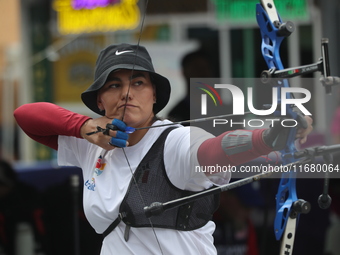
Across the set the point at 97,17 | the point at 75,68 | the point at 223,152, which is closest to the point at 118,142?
the point at 223,152

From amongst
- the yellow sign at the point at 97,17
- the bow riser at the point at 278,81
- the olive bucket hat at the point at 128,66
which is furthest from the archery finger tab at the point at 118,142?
the yellow sign at the point at 97,17

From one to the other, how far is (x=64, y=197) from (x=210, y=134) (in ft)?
7.26

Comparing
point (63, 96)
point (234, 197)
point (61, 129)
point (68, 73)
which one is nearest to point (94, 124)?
point (61, 129)

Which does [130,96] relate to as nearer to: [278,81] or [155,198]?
[155,198]

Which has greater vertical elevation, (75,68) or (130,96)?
(75,68)

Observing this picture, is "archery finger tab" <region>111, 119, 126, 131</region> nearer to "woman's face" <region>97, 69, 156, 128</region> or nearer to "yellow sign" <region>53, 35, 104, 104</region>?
"woman's face" <region>97, 69, 156, 128</region>

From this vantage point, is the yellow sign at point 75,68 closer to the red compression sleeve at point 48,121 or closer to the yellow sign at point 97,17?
the yellow sign at point 97,17

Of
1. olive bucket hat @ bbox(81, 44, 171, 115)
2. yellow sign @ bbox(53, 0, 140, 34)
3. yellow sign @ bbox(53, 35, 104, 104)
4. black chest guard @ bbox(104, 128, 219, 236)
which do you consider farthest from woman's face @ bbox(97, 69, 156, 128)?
yellow sign @ bbox(53, 35, 104, 104)

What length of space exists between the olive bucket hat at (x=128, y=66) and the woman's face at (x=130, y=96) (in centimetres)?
2

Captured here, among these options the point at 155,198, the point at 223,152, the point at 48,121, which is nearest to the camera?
the point at 223,152

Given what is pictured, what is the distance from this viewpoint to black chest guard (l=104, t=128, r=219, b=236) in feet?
6.93

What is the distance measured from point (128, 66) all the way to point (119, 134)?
0.74ft

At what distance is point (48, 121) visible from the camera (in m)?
2.50

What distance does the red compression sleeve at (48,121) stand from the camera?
242 centimetres
